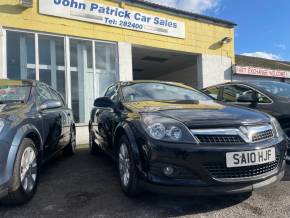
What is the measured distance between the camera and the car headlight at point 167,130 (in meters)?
3.14

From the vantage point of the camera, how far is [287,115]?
4.71 m

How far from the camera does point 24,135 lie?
353 centimetres

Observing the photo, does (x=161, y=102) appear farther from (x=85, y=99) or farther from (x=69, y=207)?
(x=85, y=99)

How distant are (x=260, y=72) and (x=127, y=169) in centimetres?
1422

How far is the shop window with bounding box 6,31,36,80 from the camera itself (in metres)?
8.95

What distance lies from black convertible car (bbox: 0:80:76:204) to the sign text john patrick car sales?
5.05 metres

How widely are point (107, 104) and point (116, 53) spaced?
6533 millimetres

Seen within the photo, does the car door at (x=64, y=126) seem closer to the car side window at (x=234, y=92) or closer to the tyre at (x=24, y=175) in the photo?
the tyre at (x=24, y=175)

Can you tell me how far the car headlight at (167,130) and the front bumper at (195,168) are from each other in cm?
7

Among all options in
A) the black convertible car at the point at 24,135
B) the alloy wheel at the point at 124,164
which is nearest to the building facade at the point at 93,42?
the black convertible car at the point at 24,135

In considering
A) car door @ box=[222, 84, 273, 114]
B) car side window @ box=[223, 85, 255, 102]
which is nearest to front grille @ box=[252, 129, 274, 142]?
car door @ box=[222, 84, 273, 114]

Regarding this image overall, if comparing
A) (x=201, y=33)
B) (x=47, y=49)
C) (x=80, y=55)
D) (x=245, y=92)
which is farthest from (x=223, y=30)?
(x=245, y=92)

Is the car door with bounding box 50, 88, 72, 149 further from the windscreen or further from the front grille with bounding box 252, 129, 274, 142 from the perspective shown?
the front grille with bounding box 252, 129, 274, 142

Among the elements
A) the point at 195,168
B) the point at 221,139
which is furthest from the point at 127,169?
the point at 221,139
